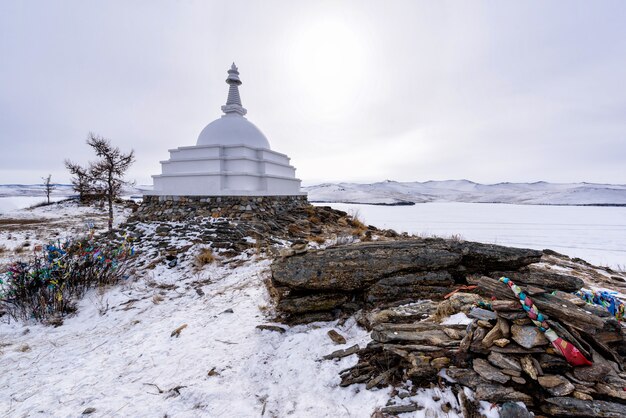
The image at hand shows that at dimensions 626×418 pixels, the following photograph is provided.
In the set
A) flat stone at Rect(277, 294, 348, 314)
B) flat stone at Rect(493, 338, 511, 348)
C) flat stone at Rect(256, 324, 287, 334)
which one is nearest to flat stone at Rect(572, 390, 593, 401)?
flat stone at Rect(493, 338, 511, 348)

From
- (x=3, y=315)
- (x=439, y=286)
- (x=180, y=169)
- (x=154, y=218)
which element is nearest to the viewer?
(x=439, y=286)

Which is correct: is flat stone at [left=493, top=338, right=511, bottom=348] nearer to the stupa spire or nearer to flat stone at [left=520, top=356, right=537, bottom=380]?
flat stone at [left=520, top=356, right=537, bottom=380]

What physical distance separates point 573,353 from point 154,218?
46.9 ft

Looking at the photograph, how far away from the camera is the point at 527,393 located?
103 inches

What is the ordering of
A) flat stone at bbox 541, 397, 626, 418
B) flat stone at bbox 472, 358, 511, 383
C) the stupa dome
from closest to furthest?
flat stone at bbox 541, 397, 626, 418 < flat stone at bbox 472, 358, 511, 383 < the stupa dome

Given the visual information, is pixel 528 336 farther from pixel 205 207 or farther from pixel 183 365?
pixel 205 207

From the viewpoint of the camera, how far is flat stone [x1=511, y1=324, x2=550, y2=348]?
276 centimetres

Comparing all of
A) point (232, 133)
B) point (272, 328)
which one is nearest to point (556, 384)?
point (272, 328)

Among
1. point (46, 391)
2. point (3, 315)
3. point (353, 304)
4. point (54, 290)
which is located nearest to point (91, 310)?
point (54, 290)

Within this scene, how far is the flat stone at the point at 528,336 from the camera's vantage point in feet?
9.06

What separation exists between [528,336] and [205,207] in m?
12.2

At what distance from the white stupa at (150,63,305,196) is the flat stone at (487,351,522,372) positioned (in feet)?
36.9

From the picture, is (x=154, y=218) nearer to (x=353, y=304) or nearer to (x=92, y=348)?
(x=92, y=348)

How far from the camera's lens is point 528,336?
2.84 metres
